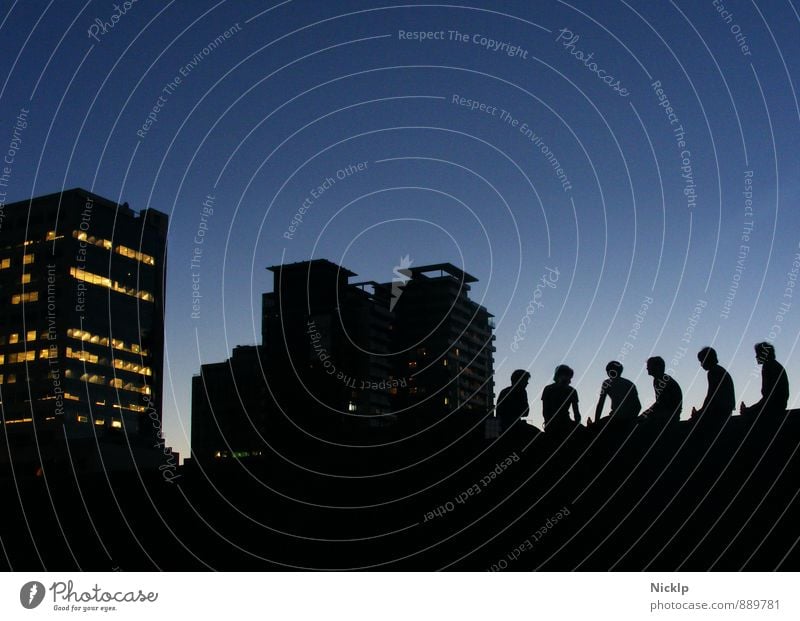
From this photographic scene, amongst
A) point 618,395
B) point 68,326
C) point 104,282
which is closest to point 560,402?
point 618,395

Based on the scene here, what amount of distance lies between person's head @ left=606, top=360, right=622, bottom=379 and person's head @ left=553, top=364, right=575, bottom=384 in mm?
475

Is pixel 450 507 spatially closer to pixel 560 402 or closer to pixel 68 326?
pixel 560 402

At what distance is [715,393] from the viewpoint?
31.7 ft

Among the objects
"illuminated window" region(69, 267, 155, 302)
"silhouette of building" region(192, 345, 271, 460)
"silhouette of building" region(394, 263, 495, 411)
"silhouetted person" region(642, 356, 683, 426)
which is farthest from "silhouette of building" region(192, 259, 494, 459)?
"illuminated window" region(69, 267, 155, 302)

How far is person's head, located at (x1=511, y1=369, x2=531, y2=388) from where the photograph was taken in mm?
10844

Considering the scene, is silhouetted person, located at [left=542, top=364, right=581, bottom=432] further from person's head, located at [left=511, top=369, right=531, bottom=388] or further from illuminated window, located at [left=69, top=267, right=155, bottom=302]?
illuminated window, located at [left=69, top=267, right=155, bottom=302]

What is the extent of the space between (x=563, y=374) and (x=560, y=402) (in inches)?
14.5

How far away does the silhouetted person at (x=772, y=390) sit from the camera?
31.0 feet

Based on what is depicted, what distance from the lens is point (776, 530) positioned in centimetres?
887

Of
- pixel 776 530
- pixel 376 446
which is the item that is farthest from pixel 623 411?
pixel 376 446

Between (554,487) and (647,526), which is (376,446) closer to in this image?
(554,487)

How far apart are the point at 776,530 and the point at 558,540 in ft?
7.58

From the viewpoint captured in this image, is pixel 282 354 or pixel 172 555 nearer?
pixel 172 555
